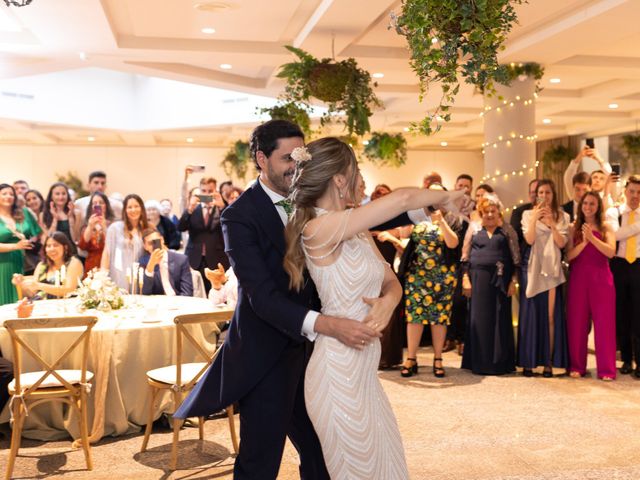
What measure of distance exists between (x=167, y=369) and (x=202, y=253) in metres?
3.73

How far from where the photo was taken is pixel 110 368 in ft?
15.7

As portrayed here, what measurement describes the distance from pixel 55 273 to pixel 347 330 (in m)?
4.23

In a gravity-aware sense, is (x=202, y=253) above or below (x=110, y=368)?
above

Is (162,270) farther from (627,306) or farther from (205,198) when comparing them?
(627,306)

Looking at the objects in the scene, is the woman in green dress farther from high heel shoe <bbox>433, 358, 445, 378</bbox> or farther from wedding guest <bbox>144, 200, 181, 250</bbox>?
high heel shoe <bbox>433, 358, 445, 378</bbox>

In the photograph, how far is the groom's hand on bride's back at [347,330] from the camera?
7.91 ft

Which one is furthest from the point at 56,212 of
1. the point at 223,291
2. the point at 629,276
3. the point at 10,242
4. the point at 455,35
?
the point at 455,35

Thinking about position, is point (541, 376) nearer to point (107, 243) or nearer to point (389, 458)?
point (107, 243)

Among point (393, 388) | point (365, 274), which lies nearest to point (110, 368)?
point (393, 388)

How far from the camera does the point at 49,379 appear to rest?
173 inches

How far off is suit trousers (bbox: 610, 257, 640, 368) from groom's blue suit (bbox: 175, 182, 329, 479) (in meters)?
4.81

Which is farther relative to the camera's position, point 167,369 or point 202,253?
point 202,253

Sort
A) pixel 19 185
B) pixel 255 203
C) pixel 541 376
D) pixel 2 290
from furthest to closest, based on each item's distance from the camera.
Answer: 1. pixel 19 185
2. pixel 2 290
3. pixel 541 376
4. pixel 255 203

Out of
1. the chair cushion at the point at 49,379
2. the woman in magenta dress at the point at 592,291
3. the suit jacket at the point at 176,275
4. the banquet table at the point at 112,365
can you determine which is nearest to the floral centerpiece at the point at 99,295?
the banquet table at the point at 112,365
